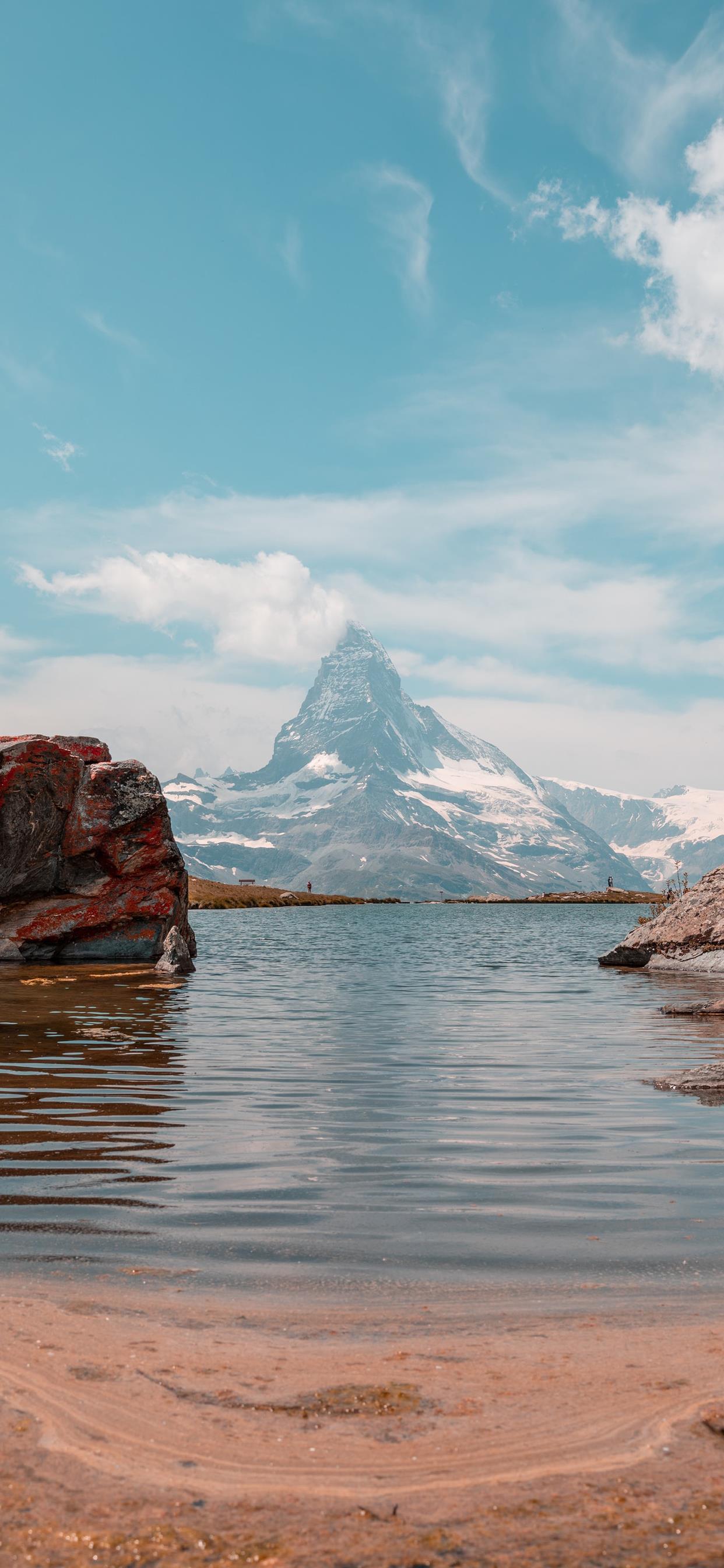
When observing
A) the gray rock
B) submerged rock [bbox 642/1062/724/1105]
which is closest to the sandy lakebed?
submerged rock [bbox 642/1062/724/1105]

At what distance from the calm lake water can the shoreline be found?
709 millimetres

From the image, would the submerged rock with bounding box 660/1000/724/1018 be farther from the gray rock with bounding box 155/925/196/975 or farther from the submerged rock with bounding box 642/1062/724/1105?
the gray rock with bounding box 155/925/196/975

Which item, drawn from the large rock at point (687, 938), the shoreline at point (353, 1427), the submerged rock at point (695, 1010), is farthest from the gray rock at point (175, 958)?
the shoreline at point (353, 1427)

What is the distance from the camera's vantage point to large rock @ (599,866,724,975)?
108 feet

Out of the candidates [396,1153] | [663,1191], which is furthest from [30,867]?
[663,1191]

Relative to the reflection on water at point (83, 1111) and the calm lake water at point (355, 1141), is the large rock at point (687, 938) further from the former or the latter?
the reflection on water at point (83, 1111)

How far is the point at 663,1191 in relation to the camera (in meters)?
8.26

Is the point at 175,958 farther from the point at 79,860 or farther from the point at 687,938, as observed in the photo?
the point at 687,938

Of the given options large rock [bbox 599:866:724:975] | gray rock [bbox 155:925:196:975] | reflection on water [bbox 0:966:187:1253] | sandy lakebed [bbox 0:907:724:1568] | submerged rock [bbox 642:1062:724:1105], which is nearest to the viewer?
sandy lakebed [bbox 0:907:724:1568]

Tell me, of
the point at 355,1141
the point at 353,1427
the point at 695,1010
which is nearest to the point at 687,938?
the point at 695,1010

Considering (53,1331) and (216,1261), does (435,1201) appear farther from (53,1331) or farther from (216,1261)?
(53,1331)

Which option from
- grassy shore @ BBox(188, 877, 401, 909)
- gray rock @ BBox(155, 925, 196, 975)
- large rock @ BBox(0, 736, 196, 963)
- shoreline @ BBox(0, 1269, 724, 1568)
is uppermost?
large rock @ BBox(0, 736, 196, 963)

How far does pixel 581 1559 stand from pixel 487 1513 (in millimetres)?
411

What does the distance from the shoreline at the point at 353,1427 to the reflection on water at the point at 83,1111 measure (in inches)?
64.9
